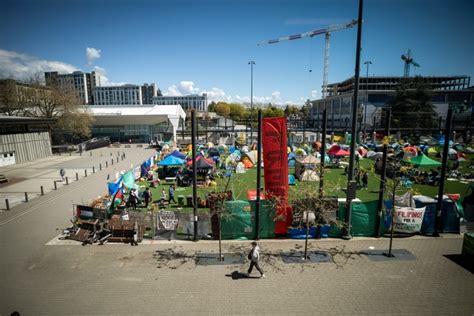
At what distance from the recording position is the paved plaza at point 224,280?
7859 millimetres

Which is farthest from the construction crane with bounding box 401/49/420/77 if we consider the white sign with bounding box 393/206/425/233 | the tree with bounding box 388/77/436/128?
the white sign with bounding box 393/206/425/233

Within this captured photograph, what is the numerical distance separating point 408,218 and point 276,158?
710cm

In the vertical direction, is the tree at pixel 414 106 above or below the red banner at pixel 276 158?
above

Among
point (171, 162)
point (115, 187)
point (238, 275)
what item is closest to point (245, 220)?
point (238, 275)

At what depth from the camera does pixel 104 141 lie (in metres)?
54.4

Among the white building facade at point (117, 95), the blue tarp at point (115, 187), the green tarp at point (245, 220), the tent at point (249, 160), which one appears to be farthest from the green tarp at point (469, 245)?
the white building facade at point (117, 95)

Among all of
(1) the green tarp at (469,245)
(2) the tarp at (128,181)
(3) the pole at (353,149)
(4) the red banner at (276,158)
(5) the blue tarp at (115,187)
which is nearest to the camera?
(1) the green tarp at (469,245)

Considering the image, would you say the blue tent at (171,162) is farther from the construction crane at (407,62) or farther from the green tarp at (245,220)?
the construction crane at (407,62)

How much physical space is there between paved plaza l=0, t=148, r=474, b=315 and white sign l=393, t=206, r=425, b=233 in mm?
560

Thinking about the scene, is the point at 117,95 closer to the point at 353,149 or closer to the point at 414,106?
the point at 414,106

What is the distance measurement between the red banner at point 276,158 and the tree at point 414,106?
6500 centimetres

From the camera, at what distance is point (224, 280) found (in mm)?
9211

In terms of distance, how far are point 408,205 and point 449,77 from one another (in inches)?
4849

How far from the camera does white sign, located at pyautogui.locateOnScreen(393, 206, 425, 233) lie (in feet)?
41.2
